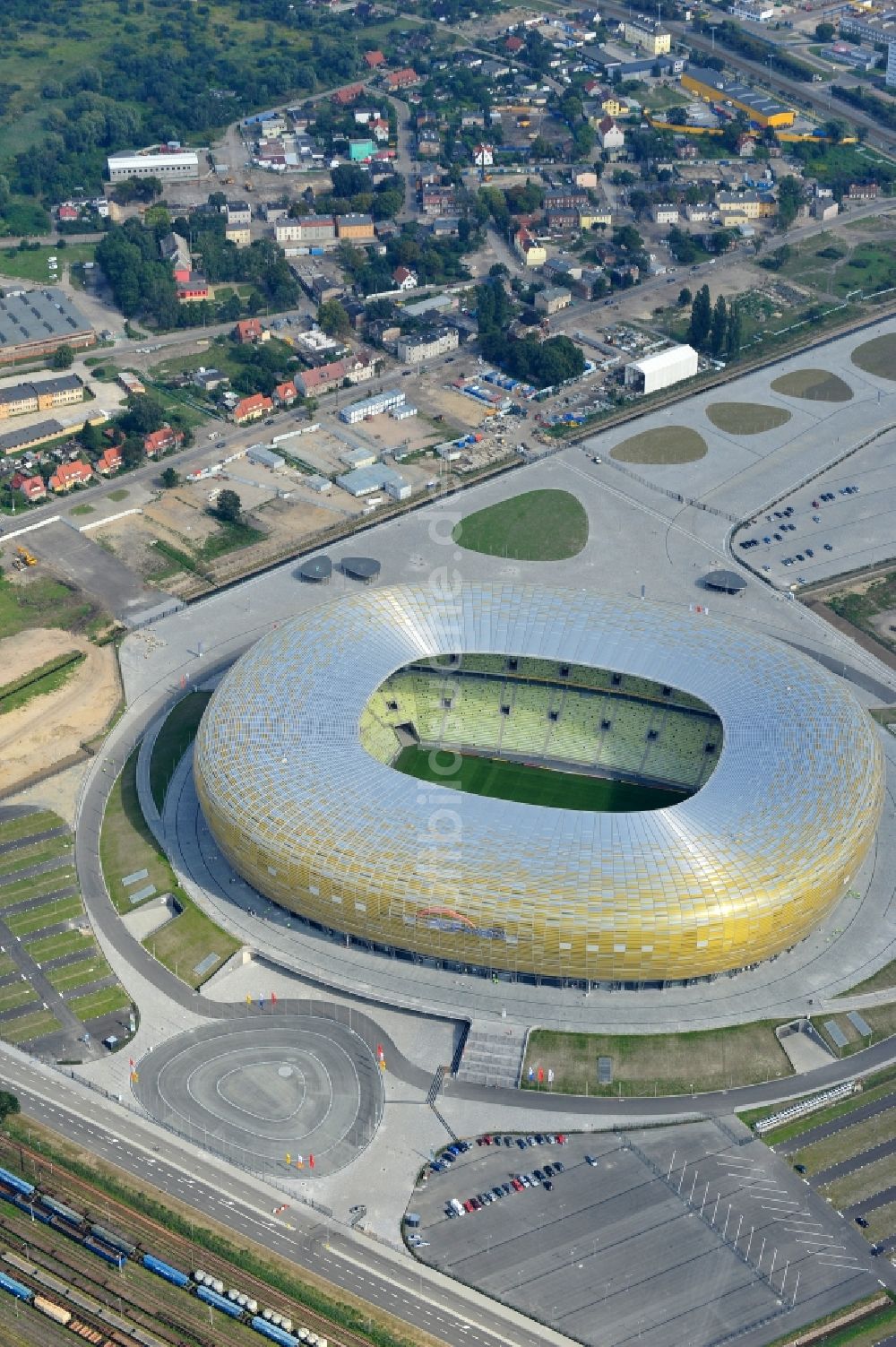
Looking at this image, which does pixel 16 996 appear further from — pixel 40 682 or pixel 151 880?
pixel 40 682

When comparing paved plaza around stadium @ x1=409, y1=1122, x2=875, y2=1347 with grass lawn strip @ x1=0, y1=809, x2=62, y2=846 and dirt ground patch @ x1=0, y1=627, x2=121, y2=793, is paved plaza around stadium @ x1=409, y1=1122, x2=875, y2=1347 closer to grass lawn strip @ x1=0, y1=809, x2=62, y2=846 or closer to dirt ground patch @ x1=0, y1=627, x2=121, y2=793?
grass lawn strip @ x1=0, y1=809, x2=62, y2=846

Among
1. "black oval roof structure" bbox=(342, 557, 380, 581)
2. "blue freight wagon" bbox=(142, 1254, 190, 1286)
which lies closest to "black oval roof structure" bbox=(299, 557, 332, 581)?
"black oval roof structure" bbox=(342, 557, 380, 581)

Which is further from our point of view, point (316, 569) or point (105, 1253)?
point (316, 569)

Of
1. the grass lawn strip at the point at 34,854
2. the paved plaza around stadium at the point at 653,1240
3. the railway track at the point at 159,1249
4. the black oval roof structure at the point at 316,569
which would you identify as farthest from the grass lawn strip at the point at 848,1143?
the black oval roof structure at the point at 316,569

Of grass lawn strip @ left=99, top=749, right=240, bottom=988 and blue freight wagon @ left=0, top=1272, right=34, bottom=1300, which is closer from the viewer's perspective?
blue freight wagon @ left=0, top=1272, right=34, bottom=1300

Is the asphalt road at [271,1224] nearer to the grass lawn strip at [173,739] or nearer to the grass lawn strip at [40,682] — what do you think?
the grass lawn strip at [173,739]

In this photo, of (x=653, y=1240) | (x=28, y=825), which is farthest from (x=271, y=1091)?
(x=28, y=825)
